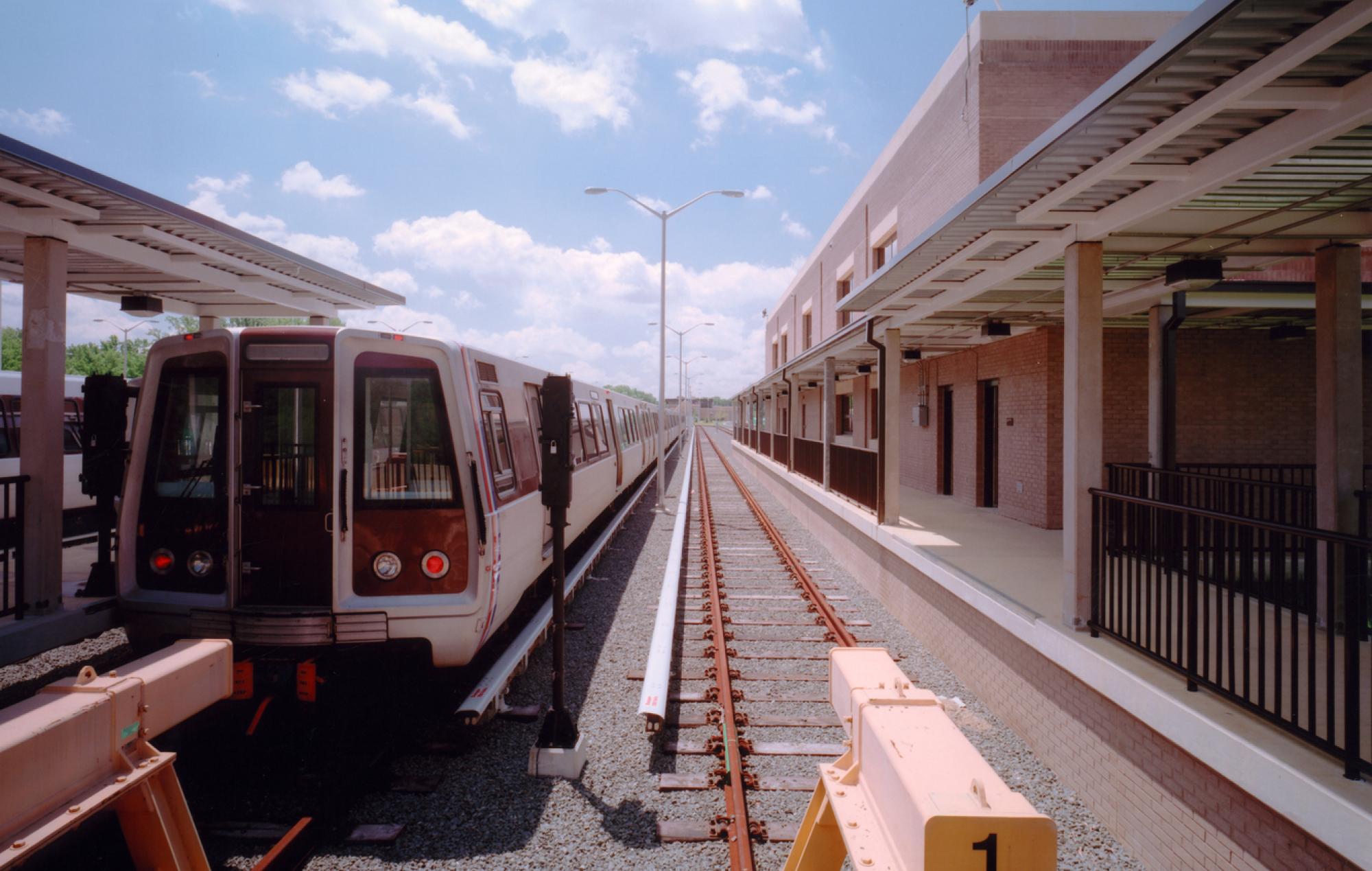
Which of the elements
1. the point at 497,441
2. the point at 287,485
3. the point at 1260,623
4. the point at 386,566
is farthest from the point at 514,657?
the point at 1260,623

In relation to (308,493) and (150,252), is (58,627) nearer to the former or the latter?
(308,493)

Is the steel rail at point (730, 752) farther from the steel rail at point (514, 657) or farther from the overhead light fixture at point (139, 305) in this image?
the overhead light fixture at point (139, 305)

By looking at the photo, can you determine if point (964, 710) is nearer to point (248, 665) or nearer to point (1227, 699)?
point (1227, 699)

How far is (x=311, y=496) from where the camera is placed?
5.36m

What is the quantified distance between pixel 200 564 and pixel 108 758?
281 centimetres

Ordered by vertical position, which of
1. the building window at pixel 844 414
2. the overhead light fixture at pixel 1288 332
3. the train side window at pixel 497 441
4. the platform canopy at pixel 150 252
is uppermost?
the platform canopy at pixel 150 252

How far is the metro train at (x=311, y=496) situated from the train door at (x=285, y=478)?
0.03 ft

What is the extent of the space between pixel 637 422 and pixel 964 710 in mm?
16828

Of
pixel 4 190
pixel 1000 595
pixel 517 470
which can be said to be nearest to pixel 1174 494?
pixel 1000 595

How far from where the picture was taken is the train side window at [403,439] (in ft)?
17.3

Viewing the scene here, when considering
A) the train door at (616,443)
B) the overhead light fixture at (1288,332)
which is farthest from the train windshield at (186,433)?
the overhead light fixture at (1288,332)

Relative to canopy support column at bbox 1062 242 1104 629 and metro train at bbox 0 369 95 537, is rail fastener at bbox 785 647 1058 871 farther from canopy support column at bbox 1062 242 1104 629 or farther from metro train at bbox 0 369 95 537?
metro train at bbox 0 369 95 537

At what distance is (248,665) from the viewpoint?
194 inches

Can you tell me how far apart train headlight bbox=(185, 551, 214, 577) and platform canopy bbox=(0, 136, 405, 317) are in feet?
9.20
